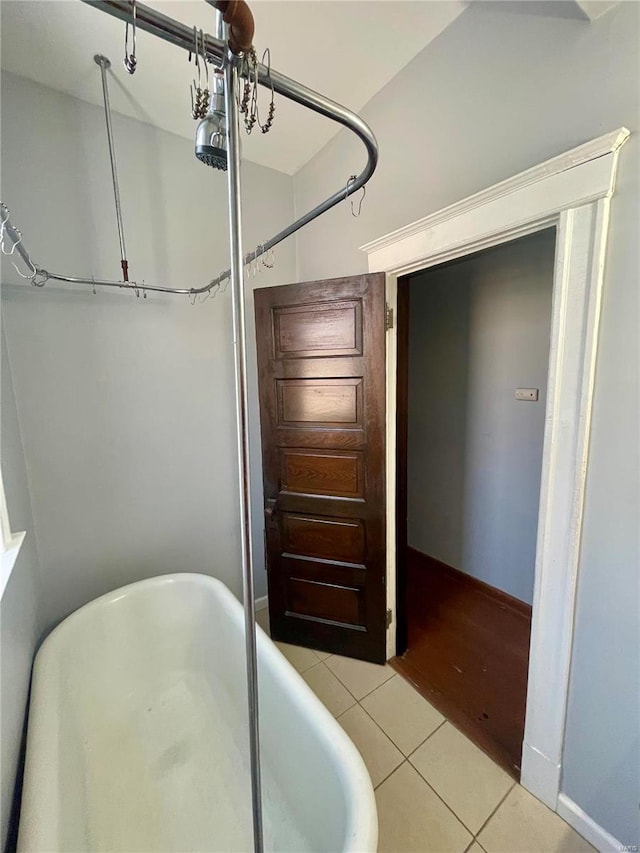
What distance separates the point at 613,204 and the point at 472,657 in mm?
2110

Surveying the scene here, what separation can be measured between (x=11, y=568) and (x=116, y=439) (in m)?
0.83

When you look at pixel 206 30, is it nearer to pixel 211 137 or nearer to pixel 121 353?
pixel 211 137

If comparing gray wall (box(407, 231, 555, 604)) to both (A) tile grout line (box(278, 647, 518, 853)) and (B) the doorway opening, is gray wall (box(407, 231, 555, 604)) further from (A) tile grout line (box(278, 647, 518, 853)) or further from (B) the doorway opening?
(A) tile grout line (box(278, 647, 518, 853))

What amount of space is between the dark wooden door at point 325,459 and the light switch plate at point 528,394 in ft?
3.54

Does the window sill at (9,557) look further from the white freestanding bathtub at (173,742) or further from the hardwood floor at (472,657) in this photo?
the hardwood floor at (472,657)

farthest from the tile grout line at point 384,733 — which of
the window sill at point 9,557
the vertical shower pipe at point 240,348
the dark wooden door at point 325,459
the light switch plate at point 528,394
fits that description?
the light switch plate at point 528,394

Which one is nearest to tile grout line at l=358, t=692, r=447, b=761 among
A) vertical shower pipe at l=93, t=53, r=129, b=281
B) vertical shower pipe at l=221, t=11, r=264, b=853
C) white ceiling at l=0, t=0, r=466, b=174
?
vertical shower pipe at l=221, t=11, r=264, b=853

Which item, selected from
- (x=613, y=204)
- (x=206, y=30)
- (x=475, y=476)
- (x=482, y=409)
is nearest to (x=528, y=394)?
(x=482, y=409)

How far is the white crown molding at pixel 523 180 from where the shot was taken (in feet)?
2.94

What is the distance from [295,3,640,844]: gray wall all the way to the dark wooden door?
0.62 meters

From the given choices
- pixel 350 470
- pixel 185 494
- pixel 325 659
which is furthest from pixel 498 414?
pixel 185 494

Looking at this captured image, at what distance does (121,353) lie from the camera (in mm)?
1730

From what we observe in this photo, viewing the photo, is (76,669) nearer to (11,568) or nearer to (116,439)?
(11,568)

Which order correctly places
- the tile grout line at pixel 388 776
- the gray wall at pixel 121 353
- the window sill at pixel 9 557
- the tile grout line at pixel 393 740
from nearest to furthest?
the window sill at pixel 9 557
the tile grout line at pixel 388 776
the tile grout line at pixel 393 740
the gray wall at pixel 121 353
